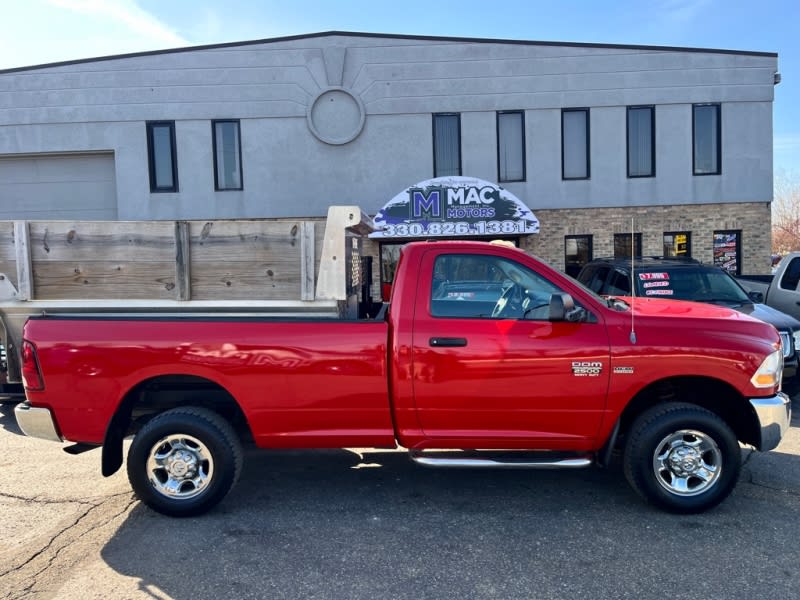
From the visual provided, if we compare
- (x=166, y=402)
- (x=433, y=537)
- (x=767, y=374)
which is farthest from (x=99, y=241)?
(x=767, y=374)

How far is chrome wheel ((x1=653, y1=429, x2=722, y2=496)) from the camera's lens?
3920 millimetres

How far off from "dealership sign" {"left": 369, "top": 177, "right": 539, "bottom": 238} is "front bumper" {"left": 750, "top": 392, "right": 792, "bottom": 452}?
9561 mm

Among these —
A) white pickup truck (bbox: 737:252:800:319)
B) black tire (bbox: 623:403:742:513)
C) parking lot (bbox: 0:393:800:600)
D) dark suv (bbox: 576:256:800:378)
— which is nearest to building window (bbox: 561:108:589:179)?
white pickup truck (bbox: 737:252:800:319)

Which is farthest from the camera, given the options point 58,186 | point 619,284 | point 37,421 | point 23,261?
point 58,186

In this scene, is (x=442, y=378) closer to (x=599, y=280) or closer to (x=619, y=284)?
(x=619, y=284)

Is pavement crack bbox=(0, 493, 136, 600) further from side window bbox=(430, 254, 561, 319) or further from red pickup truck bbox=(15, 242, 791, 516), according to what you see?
side window bbox=(430, 254, 561, 319)

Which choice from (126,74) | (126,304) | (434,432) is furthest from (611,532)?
(126,74)

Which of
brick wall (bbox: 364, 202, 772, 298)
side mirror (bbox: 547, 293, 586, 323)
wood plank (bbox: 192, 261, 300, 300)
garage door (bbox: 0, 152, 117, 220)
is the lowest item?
side mirror (bbox: 547, 293, 586, 323)

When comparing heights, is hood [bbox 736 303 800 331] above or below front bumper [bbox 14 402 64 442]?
above

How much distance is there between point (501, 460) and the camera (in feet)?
12.9

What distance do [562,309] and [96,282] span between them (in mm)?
3269

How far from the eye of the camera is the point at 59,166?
1536 cm

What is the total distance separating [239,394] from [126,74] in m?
13.8

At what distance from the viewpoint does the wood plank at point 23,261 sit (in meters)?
4.07
